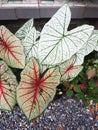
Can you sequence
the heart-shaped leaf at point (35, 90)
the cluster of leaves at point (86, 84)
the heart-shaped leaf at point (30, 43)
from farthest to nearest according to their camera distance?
1. the cluster of leaves at point (86, 84)
2. the heart-shaped leaf at point (30, 43)
3. the heart-shaped leaf at point (35, 90)

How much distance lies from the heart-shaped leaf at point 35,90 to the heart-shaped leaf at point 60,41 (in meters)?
0.07

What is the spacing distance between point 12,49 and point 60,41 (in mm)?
301

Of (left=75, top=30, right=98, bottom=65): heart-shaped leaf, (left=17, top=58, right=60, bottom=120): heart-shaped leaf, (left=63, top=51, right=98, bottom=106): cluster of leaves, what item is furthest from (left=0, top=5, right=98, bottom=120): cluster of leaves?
(left=63, top=51, right=98, bottom=106): cluster of leaves

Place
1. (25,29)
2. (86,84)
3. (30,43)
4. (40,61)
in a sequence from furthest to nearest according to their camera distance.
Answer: (86,84), (25,29), (30,43), (40,61)

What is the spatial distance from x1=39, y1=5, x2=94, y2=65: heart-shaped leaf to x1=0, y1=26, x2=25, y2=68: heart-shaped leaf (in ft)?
0.46

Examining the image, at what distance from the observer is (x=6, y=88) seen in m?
1.79

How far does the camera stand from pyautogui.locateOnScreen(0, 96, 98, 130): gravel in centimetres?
211

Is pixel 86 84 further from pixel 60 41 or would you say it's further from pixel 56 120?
pixel 60 41

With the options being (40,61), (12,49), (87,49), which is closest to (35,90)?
(40,61)

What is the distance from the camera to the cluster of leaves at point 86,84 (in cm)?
203

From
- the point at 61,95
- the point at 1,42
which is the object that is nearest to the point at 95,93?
the point at 61,95

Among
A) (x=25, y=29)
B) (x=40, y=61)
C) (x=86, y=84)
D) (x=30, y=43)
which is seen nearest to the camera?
(x=40, y=61)

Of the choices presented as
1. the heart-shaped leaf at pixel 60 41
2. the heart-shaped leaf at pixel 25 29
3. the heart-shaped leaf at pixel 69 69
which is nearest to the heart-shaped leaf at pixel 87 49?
the heart-shaped leaf at pixel 69 69

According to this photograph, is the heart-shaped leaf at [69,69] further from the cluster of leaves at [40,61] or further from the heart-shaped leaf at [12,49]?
the heart-shaped leaf at [12,49]
